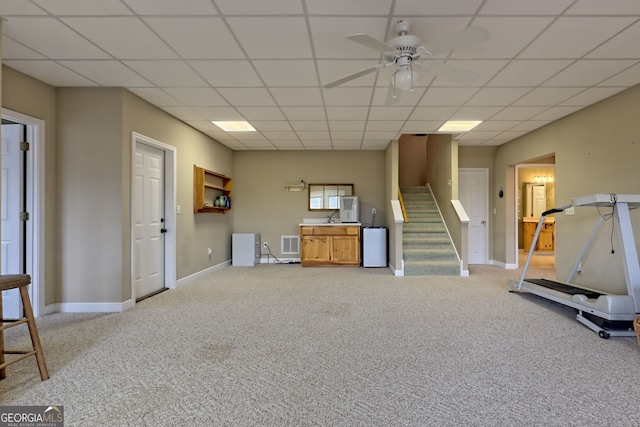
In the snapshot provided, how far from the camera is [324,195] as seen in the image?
7473 mm

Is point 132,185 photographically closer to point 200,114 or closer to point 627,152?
point 200,114

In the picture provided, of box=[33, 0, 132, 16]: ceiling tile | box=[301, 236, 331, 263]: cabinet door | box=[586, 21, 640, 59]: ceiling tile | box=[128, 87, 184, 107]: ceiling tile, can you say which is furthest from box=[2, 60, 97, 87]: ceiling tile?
box=[586, 21, 640, 59]: ceiling tile

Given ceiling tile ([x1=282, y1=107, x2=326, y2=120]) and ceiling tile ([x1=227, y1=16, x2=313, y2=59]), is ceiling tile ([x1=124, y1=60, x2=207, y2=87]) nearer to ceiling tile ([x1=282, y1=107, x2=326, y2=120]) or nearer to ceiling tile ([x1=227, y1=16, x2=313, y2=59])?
ceiling tile ([x1=227, y1=16, x2=313, y2=59])

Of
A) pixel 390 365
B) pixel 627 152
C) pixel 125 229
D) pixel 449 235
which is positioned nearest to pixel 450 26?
pixel 390 365

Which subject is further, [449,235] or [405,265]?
[449,235]

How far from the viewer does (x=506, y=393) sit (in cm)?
201

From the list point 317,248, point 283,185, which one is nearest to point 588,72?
point 317,248

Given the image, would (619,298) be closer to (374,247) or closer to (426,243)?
(426,243)

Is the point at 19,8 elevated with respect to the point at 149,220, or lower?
elevated

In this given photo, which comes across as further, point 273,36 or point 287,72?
point 287,72

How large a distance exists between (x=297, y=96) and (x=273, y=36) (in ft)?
4.35

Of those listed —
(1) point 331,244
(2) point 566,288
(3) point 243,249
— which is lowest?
(2) point 566,288

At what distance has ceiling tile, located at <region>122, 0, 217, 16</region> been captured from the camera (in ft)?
7.29

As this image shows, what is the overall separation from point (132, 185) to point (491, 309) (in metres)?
4.47
